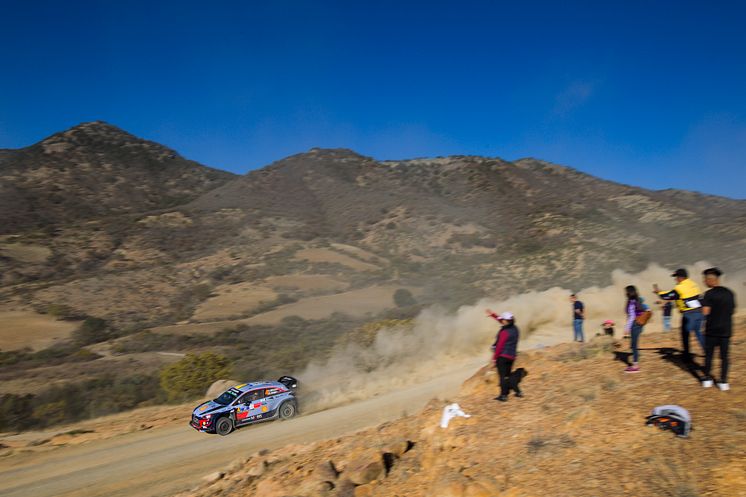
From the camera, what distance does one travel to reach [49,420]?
20797mm

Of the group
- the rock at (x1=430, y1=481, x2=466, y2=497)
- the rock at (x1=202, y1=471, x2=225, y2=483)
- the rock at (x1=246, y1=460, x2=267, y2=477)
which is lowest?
the rock at (x1=202, y1=471, x2=225, y2=483)

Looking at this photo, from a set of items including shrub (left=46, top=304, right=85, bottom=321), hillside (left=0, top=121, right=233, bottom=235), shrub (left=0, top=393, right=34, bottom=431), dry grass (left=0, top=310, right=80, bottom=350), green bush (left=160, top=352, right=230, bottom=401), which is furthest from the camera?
hillside (left=0, top=121, right=233, bottom=235)

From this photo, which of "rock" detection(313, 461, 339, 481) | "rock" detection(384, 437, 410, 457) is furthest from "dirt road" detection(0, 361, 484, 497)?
"rock" detection(384, 437, 410, 457)

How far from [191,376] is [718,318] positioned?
871 inches

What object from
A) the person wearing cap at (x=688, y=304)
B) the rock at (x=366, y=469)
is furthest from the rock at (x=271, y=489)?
the person wearing cap at (x=688, y=304)

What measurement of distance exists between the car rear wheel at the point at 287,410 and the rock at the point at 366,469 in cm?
926

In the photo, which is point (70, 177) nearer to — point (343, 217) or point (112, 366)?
point (343, 217)

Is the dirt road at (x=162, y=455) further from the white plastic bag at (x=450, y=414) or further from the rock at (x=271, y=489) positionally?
the white plastic bag at (x=450, y=414)

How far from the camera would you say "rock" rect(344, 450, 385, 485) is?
837 cm

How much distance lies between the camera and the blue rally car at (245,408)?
16.3 meters

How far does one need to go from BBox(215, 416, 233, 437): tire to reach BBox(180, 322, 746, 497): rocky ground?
4.52 meters

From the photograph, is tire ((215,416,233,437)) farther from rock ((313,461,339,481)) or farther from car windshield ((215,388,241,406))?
rock ((313,461,339,481))

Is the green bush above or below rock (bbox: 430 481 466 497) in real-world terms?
below

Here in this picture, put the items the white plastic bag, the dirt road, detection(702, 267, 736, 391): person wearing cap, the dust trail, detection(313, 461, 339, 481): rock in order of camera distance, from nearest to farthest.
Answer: detection(702, 267, 736, 391): person wearing cap → detection(313, 461, 339, 481): rock → the white plastic bag → the dirt road → the dust trail
